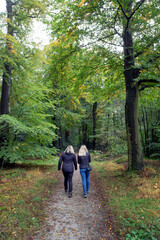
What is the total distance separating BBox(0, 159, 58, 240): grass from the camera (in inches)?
138

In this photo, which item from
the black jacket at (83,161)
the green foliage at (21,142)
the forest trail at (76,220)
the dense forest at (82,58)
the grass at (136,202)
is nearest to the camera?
the grass at (136,202)

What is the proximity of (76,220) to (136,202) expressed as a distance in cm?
201

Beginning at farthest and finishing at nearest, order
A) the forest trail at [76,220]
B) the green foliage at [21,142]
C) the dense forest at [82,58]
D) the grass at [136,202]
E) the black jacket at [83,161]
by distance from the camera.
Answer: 1. the green foliage at [21,142]
2. the black jacket at [83,161]
3. the dense forest at [82,58]
4. the forest trail at [76,220]
5. the grass at [136,202]

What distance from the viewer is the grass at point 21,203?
11.5 ft

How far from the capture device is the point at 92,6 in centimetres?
538

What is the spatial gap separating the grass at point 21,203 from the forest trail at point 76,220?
30 cm

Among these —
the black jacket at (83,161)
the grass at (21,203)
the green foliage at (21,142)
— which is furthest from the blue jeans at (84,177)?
the green foliage at (21,142)

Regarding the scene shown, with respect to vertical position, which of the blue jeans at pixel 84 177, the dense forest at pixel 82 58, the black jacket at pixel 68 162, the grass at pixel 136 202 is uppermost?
the dense forest at pixel 82 58

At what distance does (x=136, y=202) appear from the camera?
471 centimetres

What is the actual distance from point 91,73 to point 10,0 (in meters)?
7.44

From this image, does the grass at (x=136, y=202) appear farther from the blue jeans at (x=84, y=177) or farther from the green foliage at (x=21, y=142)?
the green foliage at (x=21, y=142)

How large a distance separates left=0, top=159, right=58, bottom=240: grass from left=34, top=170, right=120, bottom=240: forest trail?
11.9 inches

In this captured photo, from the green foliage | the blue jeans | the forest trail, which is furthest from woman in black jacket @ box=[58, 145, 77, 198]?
the green foliage

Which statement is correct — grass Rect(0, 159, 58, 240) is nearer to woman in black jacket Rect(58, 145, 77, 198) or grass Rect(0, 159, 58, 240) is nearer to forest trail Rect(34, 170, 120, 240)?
forest trail Rect(34, 170, 120, 240)
